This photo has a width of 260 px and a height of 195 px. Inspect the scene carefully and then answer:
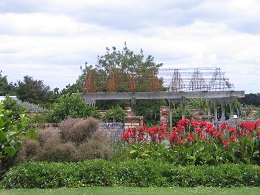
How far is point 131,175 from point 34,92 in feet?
108

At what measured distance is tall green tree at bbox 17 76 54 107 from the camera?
39466 mm

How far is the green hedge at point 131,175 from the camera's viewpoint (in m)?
8.25

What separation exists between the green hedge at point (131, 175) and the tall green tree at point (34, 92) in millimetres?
30153

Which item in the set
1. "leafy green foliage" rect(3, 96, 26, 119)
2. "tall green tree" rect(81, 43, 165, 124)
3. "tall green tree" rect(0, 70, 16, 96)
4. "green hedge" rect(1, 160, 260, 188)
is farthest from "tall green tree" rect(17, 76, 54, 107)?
"green hedge" rect(1, 160, 260, 188)

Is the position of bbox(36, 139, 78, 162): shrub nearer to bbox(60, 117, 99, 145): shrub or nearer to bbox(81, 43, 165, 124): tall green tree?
bbox(60, 117, 99, 145): shrub

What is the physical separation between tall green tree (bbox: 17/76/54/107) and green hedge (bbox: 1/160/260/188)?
30153 millimetres

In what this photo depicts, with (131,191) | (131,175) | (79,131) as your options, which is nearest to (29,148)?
(79,131)

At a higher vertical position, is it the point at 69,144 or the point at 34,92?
the point at 34,92

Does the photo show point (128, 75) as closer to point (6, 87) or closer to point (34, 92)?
point (34, 92)

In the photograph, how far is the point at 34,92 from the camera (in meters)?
39.8

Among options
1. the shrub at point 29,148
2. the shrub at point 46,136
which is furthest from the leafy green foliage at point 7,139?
the shrub at point 46,136

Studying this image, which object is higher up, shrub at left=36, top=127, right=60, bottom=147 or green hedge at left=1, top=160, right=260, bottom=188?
shrub at left=36, top=127, right=60, bottom=147

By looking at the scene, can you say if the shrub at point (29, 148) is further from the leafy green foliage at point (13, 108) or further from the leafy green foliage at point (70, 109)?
the leafy green foliage at point (13, 108)

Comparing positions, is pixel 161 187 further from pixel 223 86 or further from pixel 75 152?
pixel 223 86
